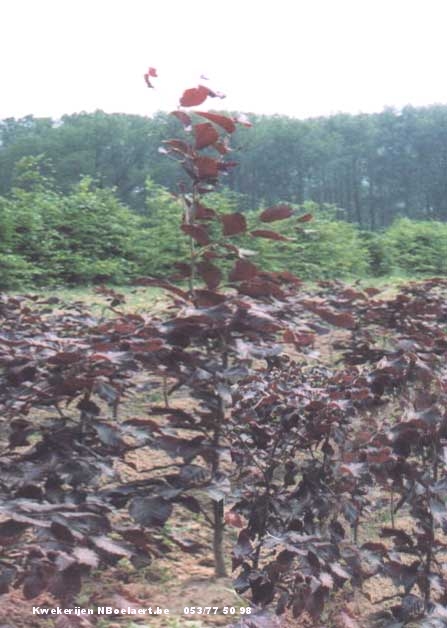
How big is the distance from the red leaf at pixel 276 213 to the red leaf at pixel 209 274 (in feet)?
0.73

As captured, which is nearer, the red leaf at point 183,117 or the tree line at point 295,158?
the red leaf at point 183,117

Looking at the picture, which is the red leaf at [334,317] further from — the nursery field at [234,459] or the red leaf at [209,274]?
the red leaf at [209,274]

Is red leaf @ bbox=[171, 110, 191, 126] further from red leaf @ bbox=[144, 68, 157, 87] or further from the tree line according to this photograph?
the tree line

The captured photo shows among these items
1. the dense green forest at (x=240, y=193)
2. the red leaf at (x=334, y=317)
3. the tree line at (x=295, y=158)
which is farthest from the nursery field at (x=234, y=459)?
the tree line at (x=295, y=158)

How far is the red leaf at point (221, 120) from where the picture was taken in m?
2.03

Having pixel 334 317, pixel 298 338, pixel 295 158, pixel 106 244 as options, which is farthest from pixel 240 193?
pixel 334 317

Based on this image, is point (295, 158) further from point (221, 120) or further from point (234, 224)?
point (234, 224)

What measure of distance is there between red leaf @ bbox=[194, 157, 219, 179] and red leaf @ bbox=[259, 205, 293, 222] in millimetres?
245

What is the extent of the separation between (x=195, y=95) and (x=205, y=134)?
11 centimetres

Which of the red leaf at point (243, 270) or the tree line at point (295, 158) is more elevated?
the tree line at point (295, 158)

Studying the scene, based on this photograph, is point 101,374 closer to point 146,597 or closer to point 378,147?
point 146,597

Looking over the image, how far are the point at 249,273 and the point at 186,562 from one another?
1285 mm

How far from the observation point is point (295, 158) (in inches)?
941

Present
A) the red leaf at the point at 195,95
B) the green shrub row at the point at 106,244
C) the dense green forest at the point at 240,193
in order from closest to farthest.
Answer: the red leaf at the point at 195,95 → the green shrub row at the point at 106,244 → the dense green forest at the point at 240,193
